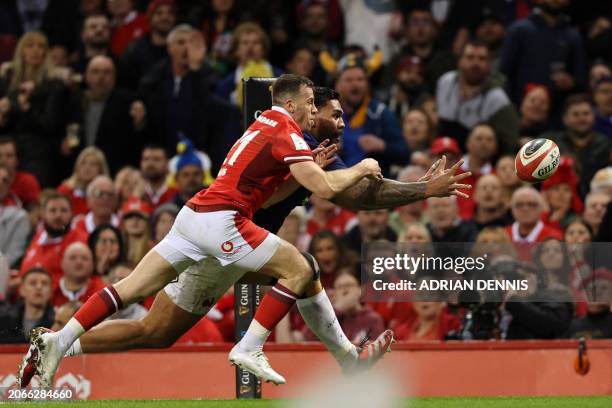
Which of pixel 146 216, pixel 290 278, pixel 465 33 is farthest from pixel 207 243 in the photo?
pixel 465 33

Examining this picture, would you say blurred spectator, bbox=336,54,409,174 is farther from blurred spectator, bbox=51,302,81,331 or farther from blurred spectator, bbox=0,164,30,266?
blurred spectator, bbox=51,302,81,331

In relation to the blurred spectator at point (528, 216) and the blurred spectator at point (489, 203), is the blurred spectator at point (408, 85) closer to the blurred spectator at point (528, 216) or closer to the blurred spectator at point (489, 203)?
the blurred spectator at point (489, 203)

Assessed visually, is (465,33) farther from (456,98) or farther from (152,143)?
(152,143)

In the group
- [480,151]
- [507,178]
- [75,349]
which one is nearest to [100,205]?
[480,151]

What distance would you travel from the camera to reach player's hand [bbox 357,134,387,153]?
1706cm

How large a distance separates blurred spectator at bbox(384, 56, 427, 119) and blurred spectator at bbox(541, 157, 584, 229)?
122 inches

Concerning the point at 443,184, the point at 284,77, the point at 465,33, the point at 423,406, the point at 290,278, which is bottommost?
the point at 423,406

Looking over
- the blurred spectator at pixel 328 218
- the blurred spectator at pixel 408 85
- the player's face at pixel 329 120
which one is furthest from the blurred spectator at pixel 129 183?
the player's face at pixel 329 120

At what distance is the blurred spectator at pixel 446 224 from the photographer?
15.5 m

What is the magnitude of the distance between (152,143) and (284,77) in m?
7.18

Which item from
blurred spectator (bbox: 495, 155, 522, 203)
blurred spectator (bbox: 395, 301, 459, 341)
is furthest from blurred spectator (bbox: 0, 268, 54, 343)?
blurred spectator (bbox: 495, 155, 522, 203)

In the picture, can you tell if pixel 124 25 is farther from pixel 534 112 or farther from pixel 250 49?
pixel 534 112

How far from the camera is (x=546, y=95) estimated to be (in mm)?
17641

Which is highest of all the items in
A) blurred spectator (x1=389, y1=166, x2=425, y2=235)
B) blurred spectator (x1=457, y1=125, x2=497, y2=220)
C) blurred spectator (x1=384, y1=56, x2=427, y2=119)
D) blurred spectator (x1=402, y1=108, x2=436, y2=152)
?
blurred spectator (x1=384, y1=56, x2=427, y2=119)
